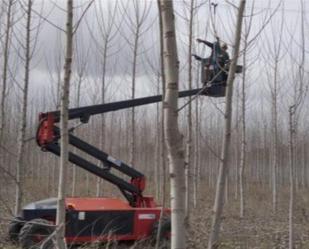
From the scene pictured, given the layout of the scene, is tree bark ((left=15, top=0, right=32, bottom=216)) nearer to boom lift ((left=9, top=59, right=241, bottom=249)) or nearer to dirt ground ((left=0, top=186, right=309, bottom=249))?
dirt ground ((left=0, top=186, right=309, bottom=249))

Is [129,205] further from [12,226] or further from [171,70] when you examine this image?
[171,70]

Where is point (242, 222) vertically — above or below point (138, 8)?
below

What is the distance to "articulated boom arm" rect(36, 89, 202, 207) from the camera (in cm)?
606

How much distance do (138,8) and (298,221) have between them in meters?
5.83

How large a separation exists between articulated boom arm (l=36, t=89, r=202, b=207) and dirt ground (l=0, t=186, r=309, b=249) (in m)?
0.77

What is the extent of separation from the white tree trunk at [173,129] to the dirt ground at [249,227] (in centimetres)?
220

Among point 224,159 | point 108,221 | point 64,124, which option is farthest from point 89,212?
point 224,159

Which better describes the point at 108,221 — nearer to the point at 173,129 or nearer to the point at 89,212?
the point at 89,212

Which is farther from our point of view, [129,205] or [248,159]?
[248,159]

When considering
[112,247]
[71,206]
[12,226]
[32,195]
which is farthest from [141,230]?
[32,195]

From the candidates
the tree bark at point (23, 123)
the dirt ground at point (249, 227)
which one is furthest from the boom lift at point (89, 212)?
the tree bark at point (23, 123)

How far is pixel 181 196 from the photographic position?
1997mm

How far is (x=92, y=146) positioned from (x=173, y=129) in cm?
469

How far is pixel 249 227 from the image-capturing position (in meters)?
9.12
